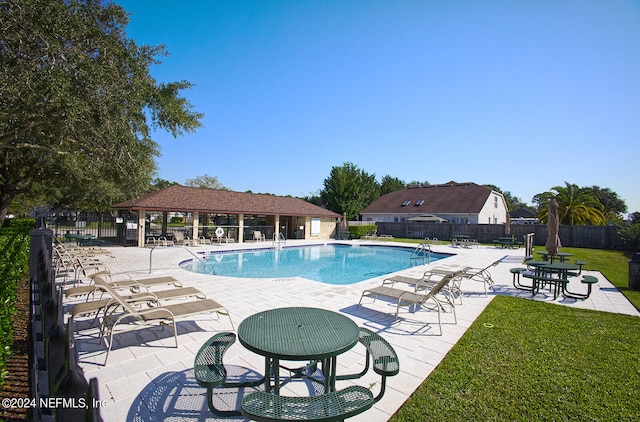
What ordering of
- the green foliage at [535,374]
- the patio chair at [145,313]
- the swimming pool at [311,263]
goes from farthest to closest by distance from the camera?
the swimming pool at [311,263] → the patio chair at [145,313] → the green foliage at [535,374]

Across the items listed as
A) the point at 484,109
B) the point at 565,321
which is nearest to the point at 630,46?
the point at 484,109

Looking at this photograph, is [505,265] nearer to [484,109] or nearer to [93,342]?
[484,109]

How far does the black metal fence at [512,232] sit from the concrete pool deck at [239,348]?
18710 millimetres

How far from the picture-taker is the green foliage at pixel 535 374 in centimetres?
323

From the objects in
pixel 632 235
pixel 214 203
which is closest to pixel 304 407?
pixel 214 203

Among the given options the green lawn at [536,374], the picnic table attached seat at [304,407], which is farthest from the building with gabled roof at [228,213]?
the picnic table attached seat at [304,407]

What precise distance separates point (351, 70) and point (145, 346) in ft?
44.0

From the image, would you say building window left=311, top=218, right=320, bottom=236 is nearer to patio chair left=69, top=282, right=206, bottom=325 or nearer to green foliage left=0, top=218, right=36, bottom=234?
green foliage left=0, top=218, right=36, bottom=234

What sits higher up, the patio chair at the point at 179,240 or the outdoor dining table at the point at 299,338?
the outdoor dining table at the point at 299,338

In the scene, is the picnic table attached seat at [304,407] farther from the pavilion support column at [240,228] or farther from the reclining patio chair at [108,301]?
the pavilion support column at [240,228]

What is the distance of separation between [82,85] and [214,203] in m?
15.1

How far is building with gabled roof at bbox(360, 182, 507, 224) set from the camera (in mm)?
32625

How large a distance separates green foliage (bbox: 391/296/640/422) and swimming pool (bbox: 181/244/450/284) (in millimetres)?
7323

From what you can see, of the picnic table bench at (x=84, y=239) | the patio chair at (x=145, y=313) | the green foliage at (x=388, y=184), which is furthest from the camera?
the green foliage at (x=388, y=184)
